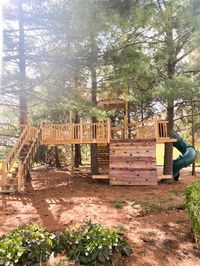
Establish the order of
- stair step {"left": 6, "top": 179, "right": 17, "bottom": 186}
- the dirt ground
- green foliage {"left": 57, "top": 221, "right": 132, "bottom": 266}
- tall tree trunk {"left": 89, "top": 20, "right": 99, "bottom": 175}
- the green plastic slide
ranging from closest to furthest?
green foliage {"left": 57, "top": 221, "right": 132, "bottom": 266} < the dirt ground < tall tree trunk {"left": 89, "top": 20, "right": 99, "bottom": 175} < stair step {"left": 6, "top": 179, "right": 17, "bottom": 186} < the green plastic slide

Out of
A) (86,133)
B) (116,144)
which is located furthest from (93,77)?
(116,144)

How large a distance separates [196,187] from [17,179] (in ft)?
22.4

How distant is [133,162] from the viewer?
499 inches

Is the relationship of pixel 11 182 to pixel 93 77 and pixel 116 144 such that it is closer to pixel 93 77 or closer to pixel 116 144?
pixel 116 144

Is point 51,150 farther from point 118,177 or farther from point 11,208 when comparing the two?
point 11,208

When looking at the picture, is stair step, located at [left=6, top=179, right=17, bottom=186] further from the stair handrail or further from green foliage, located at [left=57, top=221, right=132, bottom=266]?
green foliage, located at [left=57, top=221, right=132, bottom=266]

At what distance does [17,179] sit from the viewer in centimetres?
1102

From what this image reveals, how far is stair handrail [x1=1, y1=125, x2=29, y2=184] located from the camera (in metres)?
10.8

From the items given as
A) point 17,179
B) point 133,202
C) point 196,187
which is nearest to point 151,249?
point 196,187

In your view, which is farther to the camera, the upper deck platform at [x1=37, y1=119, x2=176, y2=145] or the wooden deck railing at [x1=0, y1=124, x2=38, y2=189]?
the upper deck platform at [x1=37, y1=119, x2=176, y2=145]

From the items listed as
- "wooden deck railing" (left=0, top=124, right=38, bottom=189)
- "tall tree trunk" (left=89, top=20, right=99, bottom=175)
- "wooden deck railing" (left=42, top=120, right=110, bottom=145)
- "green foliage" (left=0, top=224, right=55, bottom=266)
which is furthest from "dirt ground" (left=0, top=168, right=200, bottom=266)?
"wooden deck railing" (left=42, top=120, right=110, bottom=145)

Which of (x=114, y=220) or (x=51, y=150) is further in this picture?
(x=51, y=150)

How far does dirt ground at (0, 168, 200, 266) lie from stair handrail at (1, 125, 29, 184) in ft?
3.17

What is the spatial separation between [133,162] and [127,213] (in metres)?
4.91
